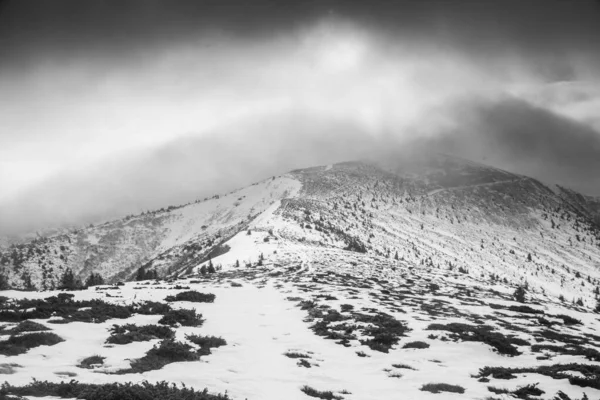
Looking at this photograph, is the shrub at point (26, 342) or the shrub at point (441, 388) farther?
the shrub at point (441, 388)

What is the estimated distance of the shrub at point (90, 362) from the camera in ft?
44.1

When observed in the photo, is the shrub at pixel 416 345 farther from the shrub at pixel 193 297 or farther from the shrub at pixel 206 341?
the shrub at pixel 193 297

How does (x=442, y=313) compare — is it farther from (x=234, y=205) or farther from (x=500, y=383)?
(x=234, y=205)

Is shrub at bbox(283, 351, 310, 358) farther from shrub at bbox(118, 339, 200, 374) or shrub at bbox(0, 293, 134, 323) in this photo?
shrub at bbox(0, 293, 134, 323)

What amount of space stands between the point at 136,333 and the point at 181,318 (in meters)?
5.16

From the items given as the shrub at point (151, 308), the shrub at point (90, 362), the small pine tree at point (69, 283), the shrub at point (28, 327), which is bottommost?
the small pine tree at point (69, 283)

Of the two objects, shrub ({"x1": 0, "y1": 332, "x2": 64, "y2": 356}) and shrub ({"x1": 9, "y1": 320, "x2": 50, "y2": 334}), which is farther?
shrub ({"x1": 9, "y1": 320, "x2": 50, "y2": 334})

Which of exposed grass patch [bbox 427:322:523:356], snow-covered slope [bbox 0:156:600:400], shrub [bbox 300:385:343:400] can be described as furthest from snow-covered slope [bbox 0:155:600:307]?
shrub [bbox 300:385:343:400]

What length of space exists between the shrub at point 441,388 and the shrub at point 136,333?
10853 millimetres

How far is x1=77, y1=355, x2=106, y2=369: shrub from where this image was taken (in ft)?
44.1

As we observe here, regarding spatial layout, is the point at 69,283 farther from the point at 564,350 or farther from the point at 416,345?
the point at 564,350

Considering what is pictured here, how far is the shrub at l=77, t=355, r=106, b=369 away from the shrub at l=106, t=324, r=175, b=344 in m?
2.79

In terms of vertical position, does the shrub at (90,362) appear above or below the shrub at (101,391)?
below

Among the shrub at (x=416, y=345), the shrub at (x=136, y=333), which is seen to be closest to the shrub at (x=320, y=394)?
the shrub at (x=136, y=333)
